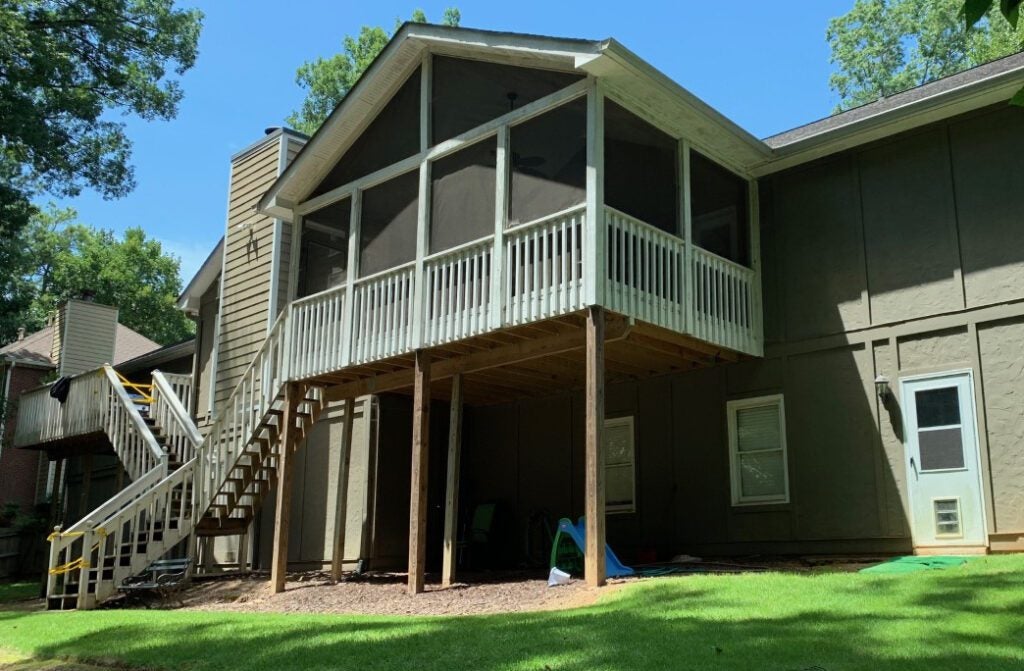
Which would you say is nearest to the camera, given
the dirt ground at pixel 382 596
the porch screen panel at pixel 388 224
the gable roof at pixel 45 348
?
the dirt ground at pixel 382 596

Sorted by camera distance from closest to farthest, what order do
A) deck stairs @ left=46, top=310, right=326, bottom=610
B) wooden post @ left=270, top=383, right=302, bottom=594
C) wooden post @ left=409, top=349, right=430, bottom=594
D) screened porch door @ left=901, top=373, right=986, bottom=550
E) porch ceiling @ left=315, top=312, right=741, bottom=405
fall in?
screened porch door @ left=901, top=373, right=986, bottom=550
wooden post @ left=409, top=349, right=430, bottom=594
porch ceiling @ left=315, top=312, right=741, bottom=405
wooden post @ left=270, top=383, right=302, bottom=594
deck stairs @ left=46, top=310, right=326, bottom=610

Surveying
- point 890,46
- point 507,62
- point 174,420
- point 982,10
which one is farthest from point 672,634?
point 890,46

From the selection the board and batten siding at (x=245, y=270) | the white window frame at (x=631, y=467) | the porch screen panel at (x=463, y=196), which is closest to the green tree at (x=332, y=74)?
the board and batten siding at (x=245, y=270)

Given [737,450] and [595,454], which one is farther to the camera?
[737,450]

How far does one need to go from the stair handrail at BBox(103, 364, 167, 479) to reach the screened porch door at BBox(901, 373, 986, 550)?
10.3 metres

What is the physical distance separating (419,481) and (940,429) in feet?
19.5

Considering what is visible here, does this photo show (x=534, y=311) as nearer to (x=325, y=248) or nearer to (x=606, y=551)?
(x=606, y=551)

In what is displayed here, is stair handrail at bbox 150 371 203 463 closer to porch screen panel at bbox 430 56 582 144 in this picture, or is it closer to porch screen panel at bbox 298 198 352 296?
porch screen panel at bbox 298 198 352 296

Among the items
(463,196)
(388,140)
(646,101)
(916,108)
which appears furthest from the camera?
(388,140)

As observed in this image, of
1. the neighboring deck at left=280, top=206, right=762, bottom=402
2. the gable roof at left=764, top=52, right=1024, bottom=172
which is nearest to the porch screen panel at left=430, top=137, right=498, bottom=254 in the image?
the neighboring deck at left=280, top=206, right=762, bottom=402

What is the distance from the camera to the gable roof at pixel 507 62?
34.2 feet

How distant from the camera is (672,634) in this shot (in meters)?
6.70

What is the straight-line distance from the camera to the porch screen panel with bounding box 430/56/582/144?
11.4 m

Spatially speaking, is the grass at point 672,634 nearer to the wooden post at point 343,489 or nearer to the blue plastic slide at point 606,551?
the blue plastic slide at point 606,551
